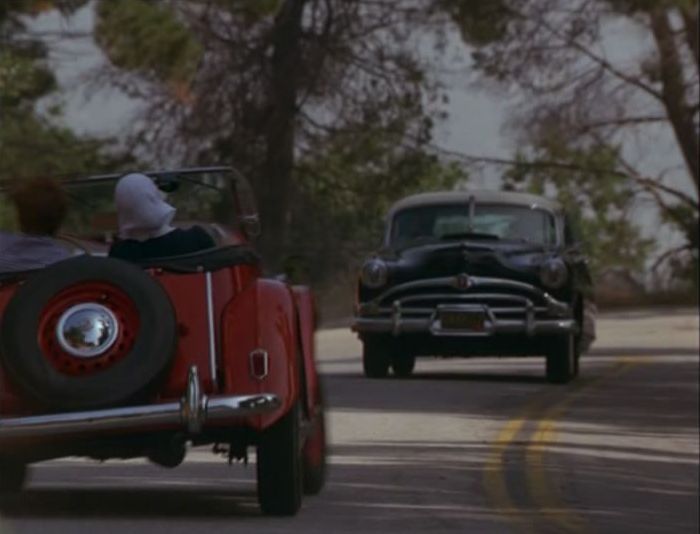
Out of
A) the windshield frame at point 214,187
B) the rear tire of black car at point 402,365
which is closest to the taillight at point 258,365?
the windshield frame at point 214,187

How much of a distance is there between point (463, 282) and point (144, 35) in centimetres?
1237

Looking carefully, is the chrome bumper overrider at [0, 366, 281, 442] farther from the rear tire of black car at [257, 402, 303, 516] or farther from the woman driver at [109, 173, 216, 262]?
the woman driver at [109, 173, 216, 262]

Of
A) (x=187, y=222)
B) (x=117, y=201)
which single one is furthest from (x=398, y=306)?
(x=117, y=201)

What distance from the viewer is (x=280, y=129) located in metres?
42.2

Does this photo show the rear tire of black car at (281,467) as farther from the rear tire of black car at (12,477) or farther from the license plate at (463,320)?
the license plate at (463,320)

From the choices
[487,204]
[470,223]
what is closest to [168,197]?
[470,223]

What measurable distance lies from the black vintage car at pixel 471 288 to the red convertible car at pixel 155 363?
11.1 meters

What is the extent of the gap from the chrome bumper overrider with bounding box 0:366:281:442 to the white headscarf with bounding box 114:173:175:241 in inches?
40.2

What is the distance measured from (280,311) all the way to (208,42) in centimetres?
2957

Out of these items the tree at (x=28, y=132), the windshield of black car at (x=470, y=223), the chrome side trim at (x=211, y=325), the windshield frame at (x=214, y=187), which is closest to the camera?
the chrome side trim at (x=211, y=325)

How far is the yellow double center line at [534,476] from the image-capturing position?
12.3m

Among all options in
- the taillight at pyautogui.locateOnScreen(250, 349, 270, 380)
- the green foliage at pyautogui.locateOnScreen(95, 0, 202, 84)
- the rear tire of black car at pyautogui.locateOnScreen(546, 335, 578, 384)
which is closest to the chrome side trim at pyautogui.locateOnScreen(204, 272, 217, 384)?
the taillight at pyautogui.locateOnScreen(250, 349, 270, 380)

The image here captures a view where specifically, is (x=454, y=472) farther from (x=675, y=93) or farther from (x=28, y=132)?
(x=28, y=132)

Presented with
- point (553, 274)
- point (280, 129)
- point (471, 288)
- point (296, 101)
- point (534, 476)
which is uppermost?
point (296, 101)
